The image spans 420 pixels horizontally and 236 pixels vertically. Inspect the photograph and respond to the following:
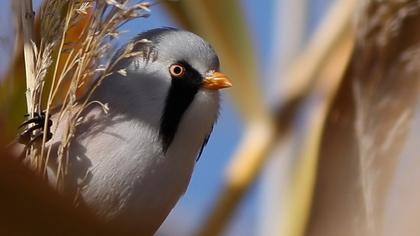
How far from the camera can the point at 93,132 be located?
82.7 inches

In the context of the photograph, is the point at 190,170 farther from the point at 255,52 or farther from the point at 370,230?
the point at 370,230

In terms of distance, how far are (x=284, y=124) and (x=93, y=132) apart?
2.35ft

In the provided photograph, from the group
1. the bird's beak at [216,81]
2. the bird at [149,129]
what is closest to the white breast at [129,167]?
the bird at [149,129]

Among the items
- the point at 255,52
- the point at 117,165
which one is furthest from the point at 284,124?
the point at 117,165

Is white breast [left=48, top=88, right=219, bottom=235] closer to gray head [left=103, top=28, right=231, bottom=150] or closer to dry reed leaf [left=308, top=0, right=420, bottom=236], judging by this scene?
gray head [left=103, top=28, right=231, bottom=150]

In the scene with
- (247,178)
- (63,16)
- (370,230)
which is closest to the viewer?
(370,230)

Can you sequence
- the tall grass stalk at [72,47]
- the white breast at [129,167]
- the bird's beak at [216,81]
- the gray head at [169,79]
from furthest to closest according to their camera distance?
the bird's beak at [216,81] → the gray head at [169,79] → the white breast at [129,167] → the tall grass stalk at [72,47]

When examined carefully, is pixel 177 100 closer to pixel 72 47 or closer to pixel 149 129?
pixel 149 129

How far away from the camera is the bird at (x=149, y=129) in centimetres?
207

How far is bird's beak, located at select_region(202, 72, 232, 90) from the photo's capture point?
2312 mm

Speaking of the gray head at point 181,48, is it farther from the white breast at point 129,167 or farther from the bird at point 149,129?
the white breast at point 129,167

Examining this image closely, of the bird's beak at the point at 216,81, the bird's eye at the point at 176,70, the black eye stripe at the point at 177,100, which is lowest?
the black eye stripe at the point at 177,100

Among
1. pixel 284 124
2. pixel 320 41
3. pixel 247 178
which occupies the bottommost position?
pixel 247 178

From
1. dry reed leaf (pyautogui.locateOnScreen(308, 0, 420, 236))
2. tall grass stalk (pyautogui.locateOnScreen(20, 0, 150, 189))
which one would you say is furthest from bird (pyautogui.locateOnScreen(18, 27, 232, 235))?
dry reed leaf (pyautogui.locateOnScreen(308, 0, 420, 236))
